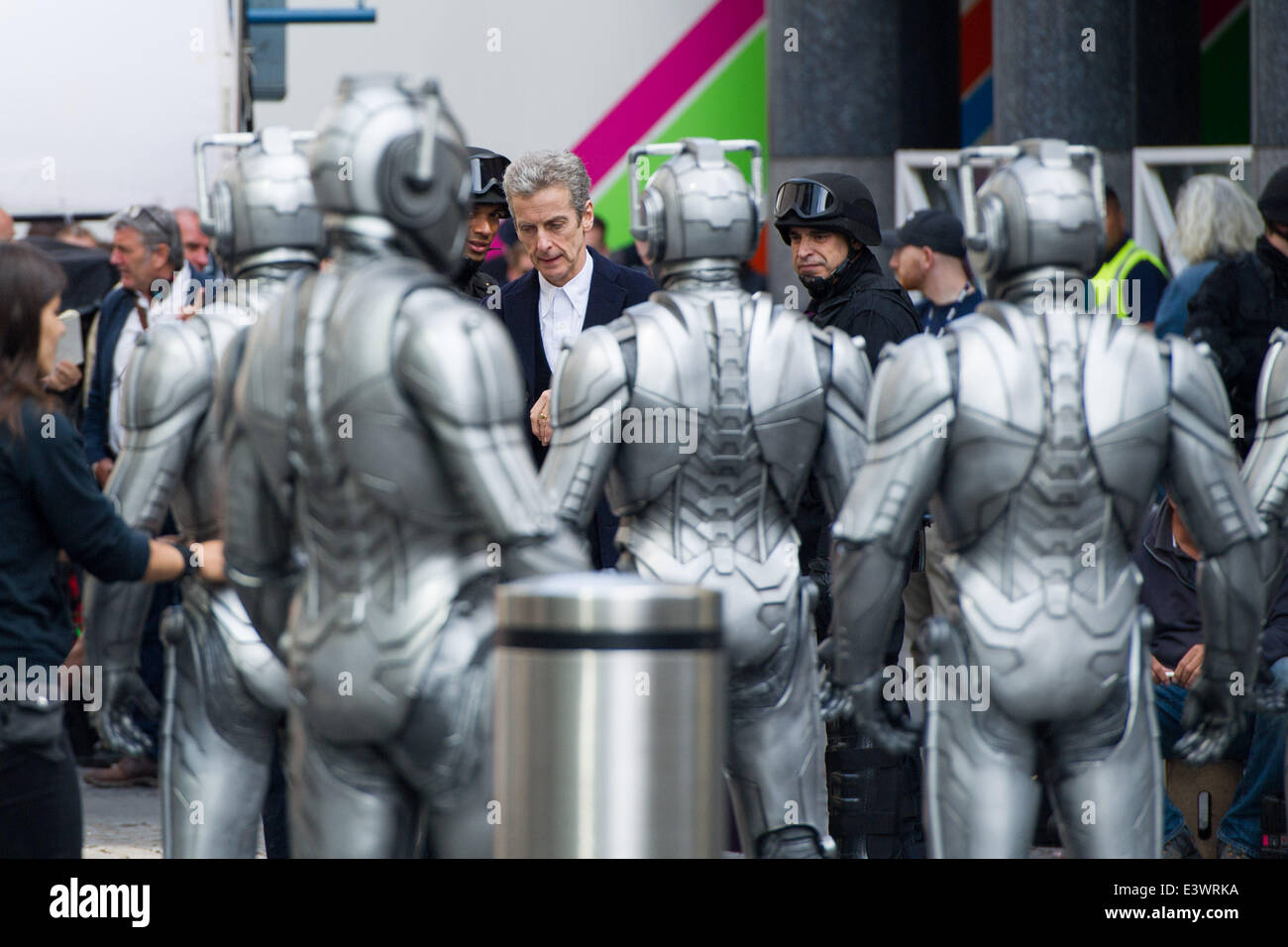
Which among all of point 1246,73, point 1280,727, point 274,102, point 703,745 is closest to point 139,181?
point 274,102

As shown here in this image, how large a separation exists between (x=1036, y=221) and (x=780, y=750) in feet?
4.24

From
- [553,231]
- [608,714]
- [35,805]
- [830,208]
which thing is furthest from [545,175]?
[608,714]

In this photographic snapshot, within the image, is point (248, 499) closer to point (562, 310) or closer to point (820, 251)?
point (562, 310)

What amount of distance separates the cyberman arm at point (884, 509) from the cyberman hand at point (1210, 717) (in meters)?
0.62

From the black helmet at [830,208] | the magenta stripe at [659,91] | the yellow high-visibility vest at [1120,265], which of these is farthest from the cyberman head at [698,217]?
the magenta stripe at [659,91]

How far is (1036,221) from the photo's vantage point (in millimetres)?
4219

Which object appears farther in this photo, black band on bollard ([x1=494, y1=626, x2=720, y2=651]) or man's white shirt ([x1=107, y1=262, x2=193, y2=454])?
man's white shirt ([x1=107, y1=262, x2=193, y2=454])

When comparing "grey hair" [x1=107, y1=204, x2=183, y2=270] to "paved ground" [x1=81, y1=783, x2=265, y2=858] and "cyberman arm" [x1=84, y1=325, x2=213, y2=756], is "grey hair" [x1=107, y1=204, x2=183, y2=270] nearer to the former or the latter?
"paved ground" [x1=81, y1=783, x2=265, y2=858]

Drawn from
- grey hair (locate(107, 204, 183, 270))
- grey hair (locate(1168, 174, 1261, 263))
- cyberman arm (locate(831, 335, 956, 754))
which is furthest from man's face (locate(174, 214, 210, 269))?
cyberman arm (locate(831, 335, 956, 754))

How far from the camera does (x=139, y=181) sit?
28.9ft

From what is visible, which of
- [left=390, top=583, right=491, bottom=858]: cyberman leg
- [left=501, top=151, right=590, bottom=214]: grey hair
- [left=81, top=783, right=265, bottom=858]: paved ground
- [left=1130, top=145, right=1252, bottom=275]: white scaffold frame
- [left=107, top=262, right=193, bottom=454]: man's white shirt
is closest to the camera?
[left=390, top=583, right=491, bottom=858]: cyberman leg

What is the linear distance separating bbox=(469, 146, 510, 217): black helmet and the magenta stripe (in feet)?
21.3

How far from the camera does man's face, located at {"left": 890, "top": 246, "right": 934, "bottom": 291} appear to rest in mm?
7398

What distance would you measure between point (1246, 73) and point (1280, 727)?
27.9ft
